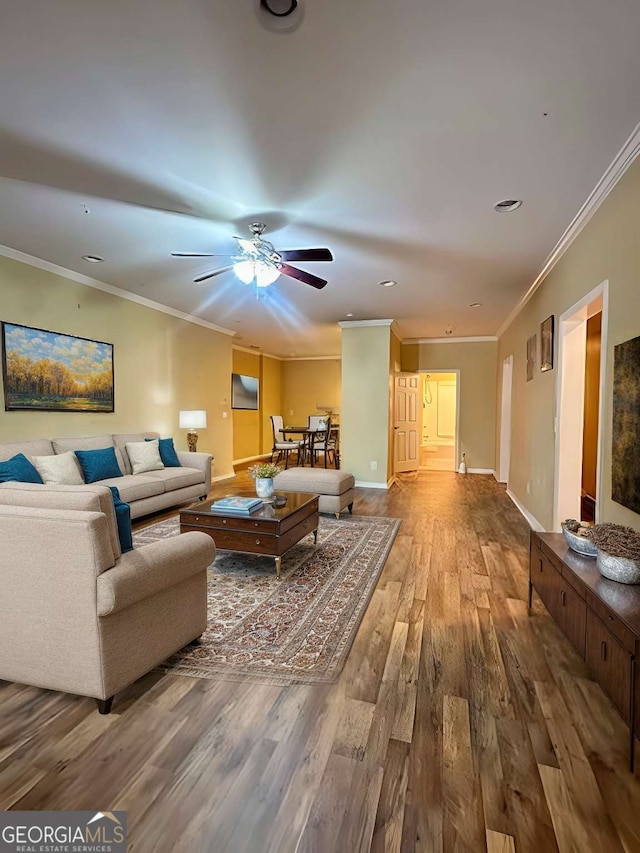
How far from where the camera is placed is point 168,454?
5539 mm

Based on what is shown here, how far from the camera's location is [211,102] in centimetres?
203

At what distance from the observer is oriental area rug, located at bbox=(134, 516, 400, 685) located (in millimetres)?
2084

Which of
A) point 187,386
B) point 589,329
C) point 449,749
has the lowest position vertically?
point 449,749

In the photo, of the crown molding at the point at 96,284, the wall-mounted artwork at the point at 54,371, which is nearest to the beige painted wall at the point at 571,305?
the crown molding at the point at 96,284

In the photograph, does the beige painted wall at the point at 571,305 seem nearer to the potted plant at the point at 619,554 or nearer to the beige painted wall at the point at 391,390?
the potted plant at the point at 619,554

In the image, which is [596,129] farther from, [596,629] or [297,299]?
[297,299]

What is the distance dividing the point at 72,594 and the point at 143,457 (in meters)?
3.68

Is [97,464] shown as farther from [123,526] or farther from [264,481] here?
[123,526]

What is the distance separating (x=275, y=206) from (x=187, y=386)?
423 centimetres

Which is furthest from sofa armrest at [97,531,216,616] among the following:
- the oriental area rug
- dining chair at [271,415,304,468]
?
dining chair at [271,415,304,468]

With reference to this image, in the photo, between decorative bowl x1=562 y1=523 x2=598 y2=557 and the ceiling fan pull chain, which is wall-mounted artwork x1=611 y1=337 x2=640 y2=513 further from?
the ceiling fan pull chain

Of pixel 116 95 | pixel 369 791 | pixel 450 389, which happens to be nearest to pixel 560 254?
pixel 116 95

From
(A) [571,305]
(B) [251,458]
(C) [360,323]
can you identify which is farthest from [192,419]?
(A) [571,305]

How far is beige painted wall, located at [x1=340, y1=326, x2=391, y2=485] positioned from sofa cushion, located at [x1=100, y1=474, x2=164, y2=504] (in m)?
3.32
